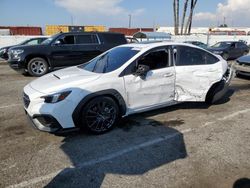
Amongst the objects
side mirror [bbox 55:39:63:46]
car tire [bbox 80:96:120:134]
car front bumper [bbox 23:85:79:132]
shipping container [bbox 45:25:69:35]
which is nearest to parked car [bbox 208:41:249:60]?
side mirror [bbox 55:39:63:46]

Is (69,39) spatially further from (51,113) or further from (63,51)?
(51,113)

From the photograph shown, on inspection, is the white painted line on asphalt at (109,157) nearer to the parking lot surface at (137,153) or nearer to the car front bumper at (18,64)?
the parking lot surface at (137,153)

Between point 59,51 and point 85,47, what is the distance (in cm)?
112

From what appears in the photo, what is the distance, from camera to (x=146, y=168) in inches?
129

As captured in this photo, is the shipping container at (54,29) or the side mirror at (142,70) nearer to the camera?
the side mirror at (142,70)

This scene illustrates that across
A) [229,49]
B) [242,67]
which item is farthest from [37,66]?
[229,49]

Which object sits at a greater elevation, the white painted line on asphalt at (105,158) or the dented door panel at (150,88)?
the dented door panel at (150,88)

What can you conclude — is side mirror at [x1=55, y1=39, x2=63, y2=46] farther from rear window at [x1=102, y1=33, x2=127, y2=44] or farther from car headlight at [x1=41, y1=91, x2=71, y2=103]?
car headlight at [x1=41, y1=91, x2=71, y2=103]

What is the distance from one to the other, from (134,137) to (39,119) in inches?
62.2

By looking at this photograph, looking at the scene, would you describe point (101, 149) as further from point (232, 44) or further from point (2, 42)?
point (2, 42)

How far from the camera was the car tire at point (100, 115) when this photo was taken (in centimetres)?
407

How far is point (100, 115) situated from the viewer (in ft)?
13.8

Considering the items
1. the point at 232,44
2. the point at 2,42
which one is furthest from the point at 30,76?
the point at 232,44

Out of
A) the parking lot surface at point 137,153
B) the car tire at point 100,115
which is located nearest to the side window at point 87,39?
the parking lot surface at point 137,153
